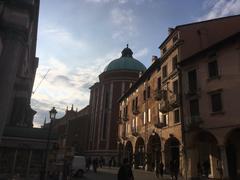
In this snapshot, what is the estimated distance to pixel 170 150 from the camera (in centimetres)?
2923

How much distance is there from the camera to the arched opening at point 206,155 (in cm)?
2400

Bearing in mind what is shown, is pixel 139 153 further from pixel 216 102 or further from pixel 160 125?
pixel 216 102

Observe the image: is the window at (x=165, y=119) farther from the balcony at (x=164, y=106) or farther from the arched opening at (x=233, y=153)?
the arched opening at (x=233, y=153)

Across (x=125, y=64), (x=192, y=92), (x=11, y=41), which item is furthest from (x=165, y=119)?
(x=125, y=64)

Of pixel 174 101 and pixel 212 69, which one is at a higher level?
pixel 212 69

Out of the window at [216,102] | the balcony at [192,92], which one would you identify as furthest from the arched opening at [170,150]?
the window at [216,102]

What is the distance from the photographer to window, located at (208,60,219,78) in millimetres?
23547

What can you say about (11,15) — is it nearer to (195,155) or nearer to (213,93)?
(213,93)

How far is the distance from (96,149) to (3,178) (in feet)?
140

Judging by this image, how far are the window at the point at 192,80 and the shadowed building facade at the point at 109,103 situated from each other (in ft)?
102

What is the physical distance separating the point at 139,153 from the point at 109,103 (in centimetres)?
2231

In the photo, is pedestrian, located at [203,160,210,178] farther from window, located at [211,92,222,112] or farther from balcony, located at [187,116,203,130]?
window, located at [211,92,222,112]

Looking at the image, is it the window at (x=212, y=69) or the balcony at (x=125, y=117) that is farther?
the balcony at (x=125, y=117)

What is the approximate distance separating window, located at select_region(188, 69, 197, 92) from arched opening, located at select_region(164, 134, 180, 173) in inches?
235
